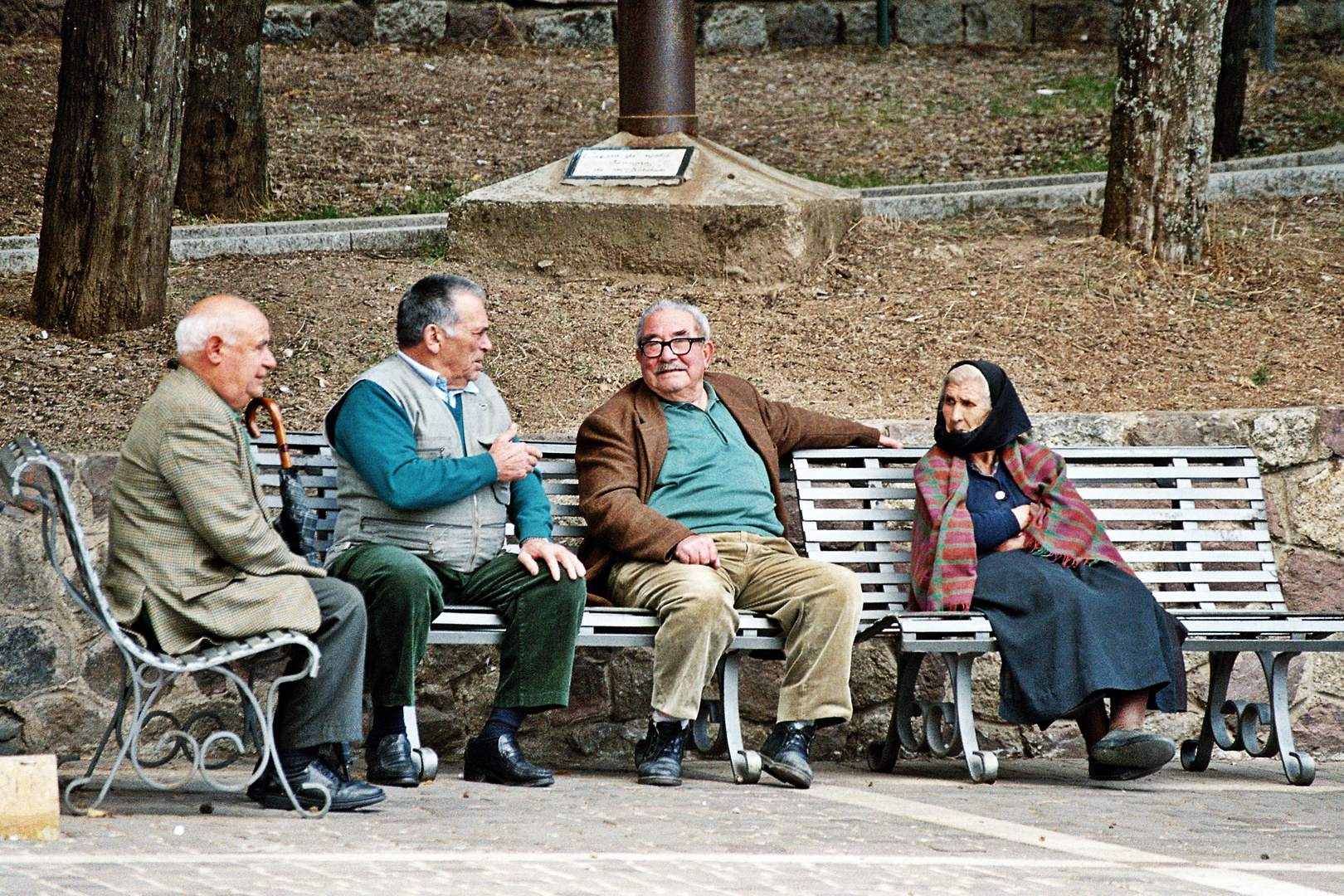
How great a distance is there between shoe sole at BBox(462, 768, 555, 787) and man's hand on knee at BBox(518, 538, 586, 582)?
559 mm

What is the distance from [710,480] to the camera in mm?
4832

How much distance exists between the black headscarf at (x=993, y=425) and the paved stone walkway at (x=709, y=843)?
1.07 meters

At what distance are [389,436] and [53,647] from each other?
1.38 m

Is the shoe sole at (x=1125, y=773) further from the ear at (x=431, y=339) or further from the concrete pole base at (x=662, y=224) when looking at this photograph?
the concrete pole base at (x=662, y=224)

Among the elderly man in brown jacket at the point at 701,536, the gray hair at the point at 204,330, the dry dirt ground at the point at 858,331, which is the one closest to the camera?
the gray hair at the point at 204,330

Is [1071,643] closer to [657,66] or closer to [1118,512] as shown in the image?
[1118,512]

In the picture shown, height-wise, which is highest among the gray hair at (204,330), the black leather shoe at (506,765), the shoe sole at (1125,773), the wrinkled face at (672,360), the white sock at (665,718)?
the gray hair at (204,330)

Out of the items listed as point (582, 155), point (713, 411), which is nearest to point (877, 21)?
point (582, 155)

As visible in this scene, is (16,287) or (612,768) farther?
(16,287)

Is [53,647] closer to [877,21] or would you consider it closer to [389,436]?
[389,436]

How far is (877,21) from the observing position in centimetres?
1673

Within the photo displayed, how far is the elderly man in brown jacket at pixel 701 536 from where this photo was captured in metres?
4.33

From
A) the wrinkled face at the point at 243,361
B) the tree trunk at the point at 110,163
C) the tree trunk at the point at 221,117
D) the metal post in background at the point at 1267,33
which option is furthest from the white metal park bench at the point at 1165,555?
the metal post in background at the point at 1267,33

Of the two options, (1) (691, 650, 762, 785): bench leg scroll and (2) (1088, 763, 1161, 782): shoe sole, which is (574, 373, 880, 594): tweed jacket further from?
(2) (1088, 763, 1161, 782): shoe sole
